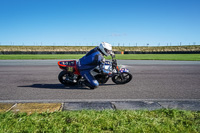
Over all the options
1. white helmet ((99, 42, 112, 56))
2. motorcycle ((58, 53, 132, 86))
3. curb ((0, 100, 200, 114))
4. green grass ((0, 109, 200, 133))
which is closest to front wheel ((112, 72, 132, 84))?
motorcycle ((58, 53, 132, 86))

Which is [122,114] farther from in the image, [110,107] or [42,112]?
[42,112]

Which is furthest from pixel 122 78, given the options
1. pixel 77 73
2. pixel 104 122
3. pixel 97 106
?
pixel 104 122

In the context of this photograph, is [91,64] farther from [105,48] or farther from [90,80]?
[105,48]

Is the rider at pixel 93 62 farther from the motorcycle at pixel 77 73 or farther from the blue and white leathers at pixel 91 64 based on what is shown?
the motorcycle at pixel 77 73

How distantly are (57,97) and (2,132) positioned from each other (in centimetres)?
226

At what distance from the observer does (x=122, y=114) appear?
3.31 metres

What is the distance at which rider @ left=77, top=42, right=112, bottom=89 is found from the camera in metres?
5.72

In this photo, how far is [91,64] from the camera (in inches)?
230

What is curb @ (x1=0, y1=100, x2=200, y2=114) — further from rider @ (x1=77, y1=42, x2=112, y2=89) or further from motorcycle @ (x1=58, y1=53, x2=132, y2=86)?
motorcycle @ (x1=58, y1=53, x2=132, y2=86)

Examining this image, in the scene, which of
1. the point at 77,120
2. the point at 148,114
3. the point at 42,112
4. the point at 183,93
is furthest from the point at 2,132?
the point at 183,93

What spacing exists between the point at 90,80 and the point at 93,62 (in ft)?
2.02

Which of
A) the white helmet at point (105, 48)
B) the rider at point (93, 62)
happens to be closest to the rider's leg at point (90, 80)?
the rider at point (93, 62)

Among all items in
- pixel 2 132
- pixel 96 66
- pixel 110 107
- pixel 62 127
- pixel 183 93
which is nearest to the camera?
pixel 2 132

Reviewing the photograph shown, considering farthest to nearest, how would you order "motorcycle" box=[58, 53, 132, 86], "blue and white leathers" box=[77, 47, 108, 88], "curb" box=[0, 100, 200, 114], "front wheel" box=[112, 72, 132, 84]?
"front wheel" box=[112, 72, 132, 84], "motorcycle" box=[58, 53, 132, 86], "blue and white leathers" box=[77, 47, 108, 88], "curb" box=[0, 100, 200, 114]
